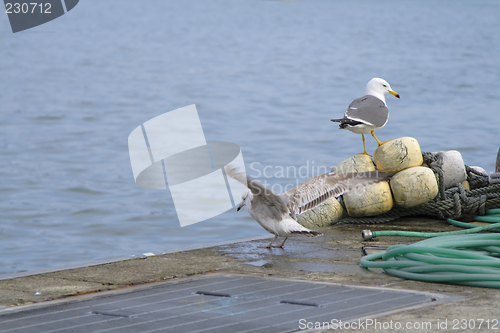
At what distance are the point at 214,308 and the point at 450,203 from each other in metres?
3.41

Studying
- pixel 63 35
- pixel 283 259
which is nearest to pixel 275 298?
pixel 283 259

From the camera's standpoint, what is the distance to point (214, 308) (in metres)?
4.12

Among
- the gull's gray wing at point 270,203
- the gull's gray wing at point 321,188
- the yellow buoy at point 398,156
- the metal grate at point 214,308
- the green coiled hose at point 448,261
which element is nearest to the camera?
the metal grate at point 214,308

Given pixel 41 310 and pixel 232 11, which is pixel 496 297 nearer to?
pixel 41 310

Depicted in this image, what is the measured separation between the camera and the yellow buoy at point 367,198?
677 cm

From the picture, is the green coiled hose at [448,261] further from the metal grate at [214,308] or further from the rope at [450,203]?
the rope at [450,203]

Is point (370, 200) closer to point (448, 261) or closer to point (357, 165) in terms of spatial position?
point (357, 165)

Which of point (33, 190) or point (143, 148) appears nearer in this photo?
point (33, 190)

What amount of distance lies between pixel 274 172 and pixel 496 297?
34.1 ft

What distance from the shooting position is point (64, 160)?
53.4ft

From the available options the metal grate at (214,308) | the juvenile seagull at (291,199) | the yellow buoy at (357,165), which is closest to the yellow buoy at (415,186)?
the yellow buoy at (357,165)

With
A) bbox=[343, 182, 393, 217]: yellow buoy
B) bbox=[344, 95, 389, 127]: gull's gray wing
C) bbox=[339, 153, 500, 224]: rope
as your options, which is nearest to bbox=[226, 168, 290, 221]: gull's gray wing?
bbox=[343, 182, 393, 217]: yellow buoy

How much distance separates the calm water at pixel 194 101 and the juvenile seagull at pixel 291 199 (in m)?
4.40

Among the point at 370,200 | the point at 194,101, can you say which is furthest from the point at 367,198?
the point at 194,101
